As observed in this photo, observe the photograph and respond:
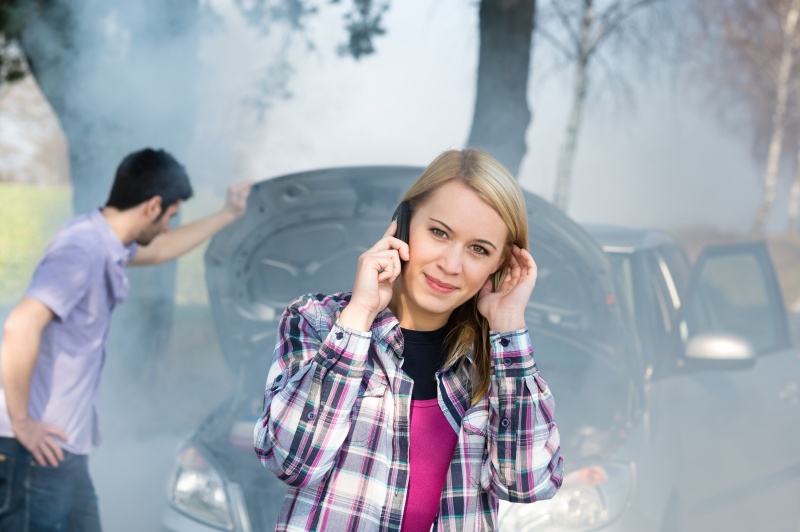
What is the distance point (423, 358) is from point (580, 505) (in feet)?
3.46

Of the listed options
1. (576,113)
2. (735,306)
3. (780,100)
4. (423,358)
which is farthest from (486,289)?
(780,100)

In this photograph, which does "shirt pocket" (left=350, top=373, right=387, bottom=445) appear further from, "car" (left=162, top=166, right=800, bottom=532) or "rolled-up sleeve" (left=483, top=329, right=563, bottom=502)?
"car" (left=162, top=166, right=800, bottom=532)

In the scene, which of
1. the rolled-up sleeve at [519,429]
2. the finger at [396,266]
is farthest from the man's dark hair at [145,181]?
the rolled-up sleeve at [519,429]

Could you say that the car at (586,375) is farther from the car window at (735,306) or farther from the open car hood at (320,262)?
the car window at (735,306)

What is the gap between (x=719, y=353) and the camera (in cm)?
268

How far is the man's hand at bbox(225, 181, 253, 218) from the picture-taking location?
2689 millimetres

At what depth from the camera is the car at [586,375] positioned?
233 centimetres

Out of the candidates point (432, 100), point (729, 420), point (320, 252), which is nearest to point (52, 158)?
point (432, 100)

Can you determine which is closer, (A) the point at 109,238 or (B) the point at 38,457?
(B) the point at 38,457

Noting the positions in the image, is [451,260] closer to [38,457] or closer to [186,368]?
[38,457]

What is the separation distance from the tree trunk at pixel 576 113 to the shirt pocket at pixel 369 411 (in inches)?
125

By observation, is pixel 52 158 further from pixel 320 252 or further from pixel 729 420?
pixel 729 420

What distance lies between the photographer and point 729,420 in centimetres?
290

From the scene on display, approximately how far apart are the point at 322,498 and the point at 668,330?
6.83ft
